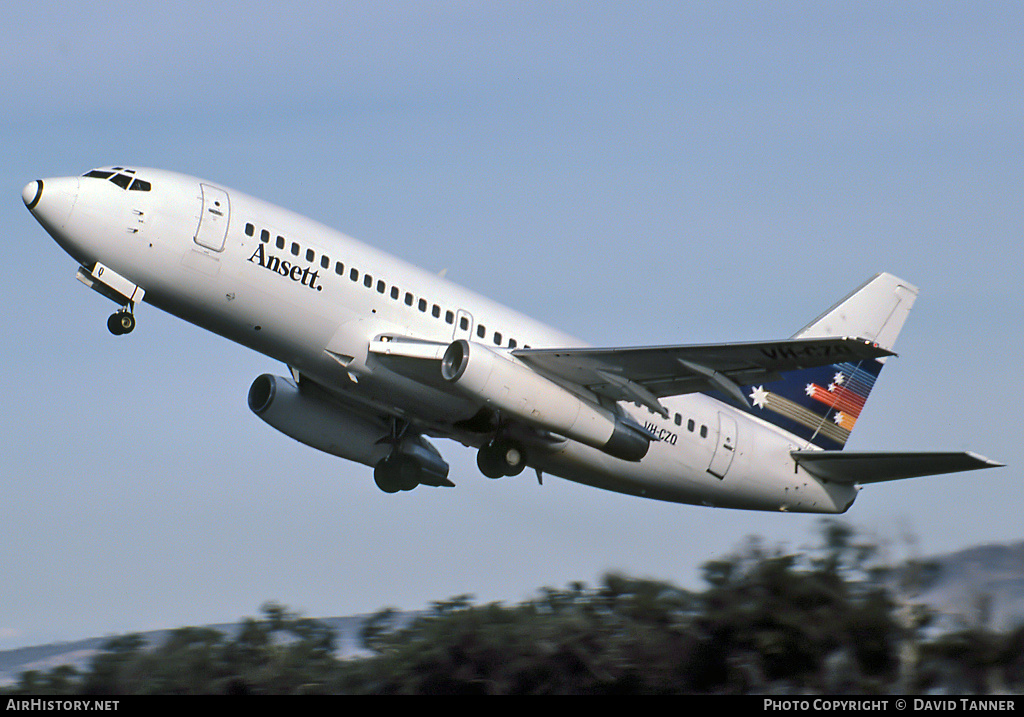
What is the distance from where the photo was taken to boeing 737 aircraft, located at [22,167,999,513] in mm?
27641

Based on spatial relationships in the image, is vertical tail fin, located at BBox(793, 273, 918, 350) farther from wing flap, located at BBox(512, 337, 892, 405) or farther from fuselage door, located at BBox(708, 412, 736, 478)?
wing flap, located at BBox(512, 337, 892, 405)

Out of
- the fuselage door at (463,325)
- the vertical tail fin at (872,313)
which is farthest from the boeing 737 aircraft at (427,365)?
the vertical tail fin at (872,313)

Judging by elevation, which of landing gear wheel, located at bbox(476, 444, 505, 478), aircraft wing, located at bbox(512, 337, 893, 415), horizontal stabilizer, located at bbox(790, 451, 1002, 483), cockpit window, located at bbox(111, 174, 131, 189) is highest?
cockpit window, located at bbox(111, 174, 131, 189)

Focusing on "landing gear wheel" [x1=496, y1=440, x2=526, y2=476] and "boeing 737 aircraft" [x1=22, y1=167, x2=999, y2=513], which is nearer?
"boeing 737 aircraft" [x1=22, y1=167, x2=999, y2=513]

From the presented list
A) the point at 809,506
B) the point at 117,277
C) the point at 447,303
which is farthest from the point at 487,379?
the point at 809,506

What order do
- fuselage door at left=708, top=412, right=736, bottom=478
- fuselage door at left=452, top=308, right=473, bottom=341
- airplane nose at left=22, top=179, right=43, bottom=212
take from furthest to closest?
fuselage door at left=708, top=412, right=736, bottom=478 < fuselage door at left=452, top=308, right=473, bottom=341 < airplane nose at left=22, top=179, right=43, bottom=212

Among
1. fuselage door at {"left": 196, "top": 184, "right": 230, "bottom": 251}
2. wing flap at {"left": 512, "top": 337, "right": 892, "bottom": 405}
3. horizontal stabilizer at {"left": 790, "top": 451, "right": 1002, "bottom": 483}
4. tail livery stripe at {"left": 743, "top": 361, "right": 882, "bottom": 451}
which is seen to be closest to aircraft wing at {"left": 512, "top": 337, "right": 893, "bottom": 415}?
wing flap at {"left": 512, "top": 337, "right": 892, "bottom": 405}

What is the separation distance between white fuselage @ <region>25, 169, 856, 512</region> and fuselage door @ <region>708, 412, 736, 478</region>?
6.02 ft

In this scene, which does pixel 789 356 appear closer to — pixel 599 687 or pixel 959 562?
pixel 959 562

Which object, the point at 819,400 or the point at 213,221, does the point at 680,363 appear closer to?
the point at 819,400

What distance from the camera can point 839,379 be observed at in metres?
37.0

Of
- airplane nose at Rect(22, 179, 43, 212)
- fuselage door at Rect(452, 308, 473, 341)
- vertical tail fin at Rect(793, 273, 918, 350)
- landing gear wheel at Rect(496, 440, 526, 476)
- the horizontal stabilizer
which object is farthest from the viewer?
vertical tail fin at Rect(793, 273, 918, 350)

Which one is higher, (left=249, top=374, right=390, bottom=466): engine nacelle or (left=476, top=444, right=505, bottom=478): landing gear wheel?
(left=249, top=374, right=390, bottom=466): engine nacelle

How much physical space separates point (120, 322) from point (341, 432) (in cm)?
841
